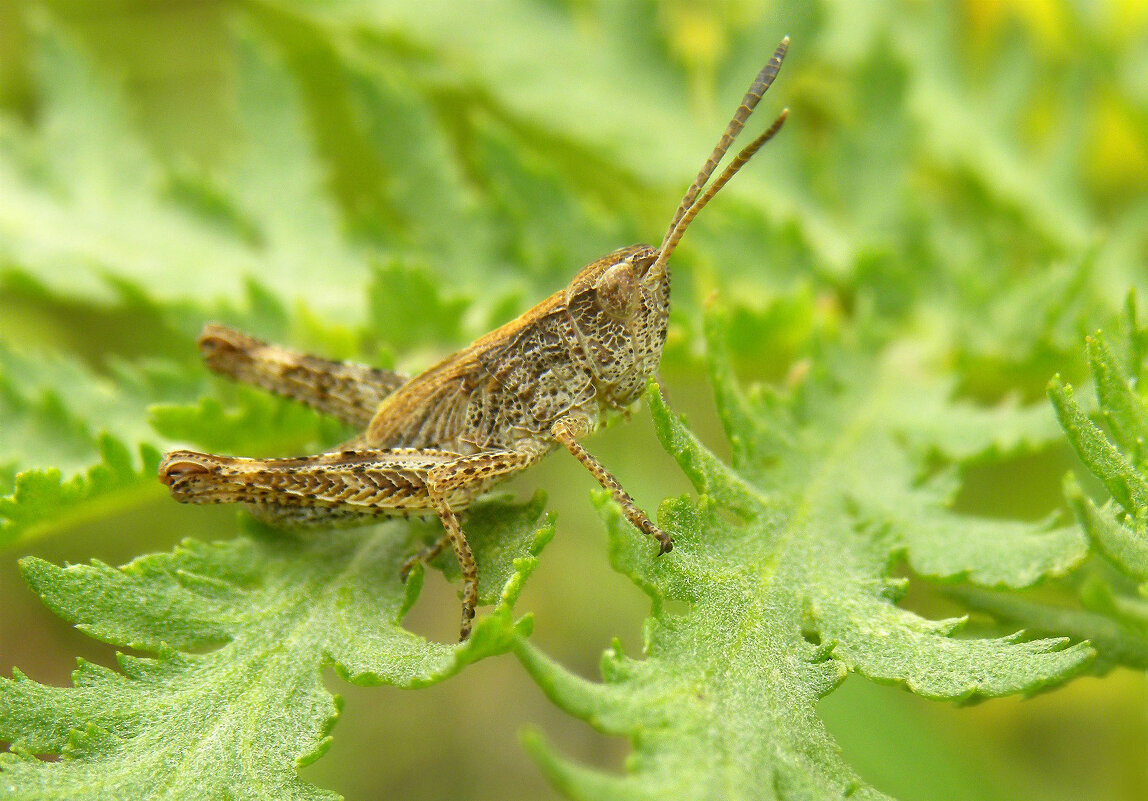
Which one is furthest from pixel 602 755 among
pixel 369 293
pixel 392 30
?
pixel 392 30

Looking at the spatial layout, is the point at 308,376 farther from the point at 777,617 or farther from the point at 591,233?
the point at 777,617

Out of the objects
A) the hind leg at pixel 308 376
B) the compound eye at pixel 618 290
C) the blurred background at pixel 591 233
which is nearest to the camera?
the compound eye at pixel 618 290

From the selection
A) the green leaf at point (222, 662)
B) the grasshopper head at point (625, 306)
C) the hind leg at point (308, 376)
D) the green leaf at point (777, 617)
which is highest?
A: the hind leg at point (308, 376)

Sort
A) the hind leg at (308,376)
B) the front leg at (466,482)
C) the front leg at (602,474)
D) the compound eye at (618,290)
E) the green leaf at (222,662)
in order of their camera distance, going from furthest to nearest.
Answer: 1. the hind leg at (308,376)
2. the compound eye at (618,290)
3. the front leg at (466,482)
4. the front leg at (602,474)
5. the green leaf at (222,662)

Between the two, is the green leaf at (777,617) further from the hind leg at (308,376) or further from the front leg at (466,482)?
the hind leg at (308,376)

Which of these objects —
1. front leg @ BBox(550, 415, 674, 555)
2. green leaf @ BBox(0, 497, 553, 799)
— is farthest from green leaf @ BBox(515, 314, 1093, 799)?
green leaf @ BBox(0, 497, 553, 799)

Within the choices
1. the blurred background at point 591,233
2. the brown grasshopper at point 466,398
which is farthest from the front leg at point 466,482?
the blurred background at point 591,233

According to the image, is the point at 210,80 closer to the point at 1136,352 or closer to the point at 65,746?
the point at 65,746
